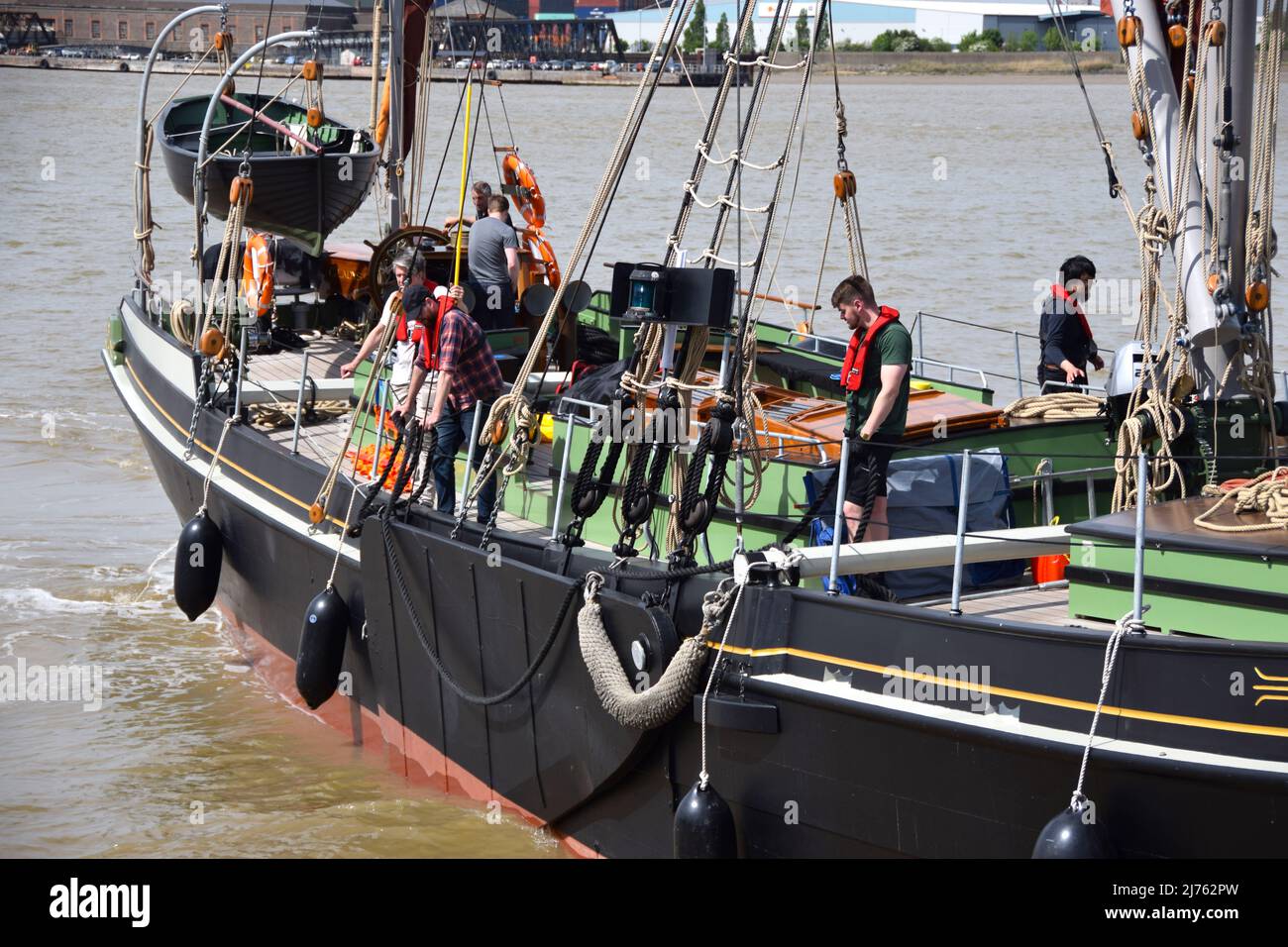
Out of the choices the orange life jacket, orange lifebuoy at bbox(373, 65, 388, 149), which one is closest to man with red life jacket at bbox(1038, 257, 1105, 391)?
orange lifebuoy at bbox(373, 65, 388, 149)

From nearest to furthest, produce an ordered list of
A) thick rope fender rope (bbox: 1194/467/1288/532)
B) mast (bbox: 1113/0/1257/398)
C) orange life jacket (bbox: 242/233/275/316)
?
1. thick rope fender rope (bbox: 1194/467/1288/532)
2. mast (bbox: 1113/0/1257/398)
3. orange life jacket (bbox: 242/233/275/316)

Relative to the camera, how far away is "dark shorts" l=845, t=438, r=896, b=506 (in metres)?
7.27

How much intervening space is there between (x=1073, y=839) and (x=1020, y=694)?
595 millimetres

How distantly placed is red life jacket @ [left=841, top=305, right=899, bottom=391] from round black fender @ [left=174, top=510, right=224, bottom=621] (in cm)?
477

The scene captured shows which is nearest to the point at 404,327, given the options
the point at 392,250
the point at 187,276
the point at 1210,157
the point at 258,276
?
the point at 392,250

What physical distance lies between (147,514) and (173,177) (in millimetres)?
3575

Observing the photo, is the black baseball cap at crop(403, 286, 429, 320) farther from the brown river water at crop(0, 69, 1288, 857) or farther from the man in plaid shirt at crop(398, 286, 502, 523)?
the brown river water at crop(0, 69, 1288, 857)

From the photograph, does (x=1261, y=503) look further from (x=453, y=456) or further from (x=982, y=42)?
(x=982, y=42)

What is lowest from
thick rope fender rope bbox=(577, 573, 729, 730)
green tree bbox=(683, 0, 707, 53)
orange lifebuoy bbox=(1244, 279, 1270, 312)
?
thick rope fender rope bbox=(577, 573, 729, 730)

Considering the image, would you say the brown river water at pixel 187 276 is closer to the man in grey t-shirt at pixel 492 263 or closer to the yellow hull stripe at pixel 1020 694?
the man in grey t-shirt at pixel 492 263

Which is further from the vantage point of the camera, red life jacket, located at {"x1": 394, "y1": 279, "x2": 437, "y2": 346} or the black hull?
red life jacket, located at {"x1": 394, "y1": 279, "x2": 437, "y2": 346}

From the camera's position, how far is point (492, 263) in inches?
442

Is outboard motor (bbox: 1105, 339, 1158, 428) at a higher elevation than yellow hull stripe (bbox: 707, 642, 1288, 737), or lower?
higher

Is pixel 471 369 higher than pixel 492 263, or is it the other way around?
pixel 492 263
